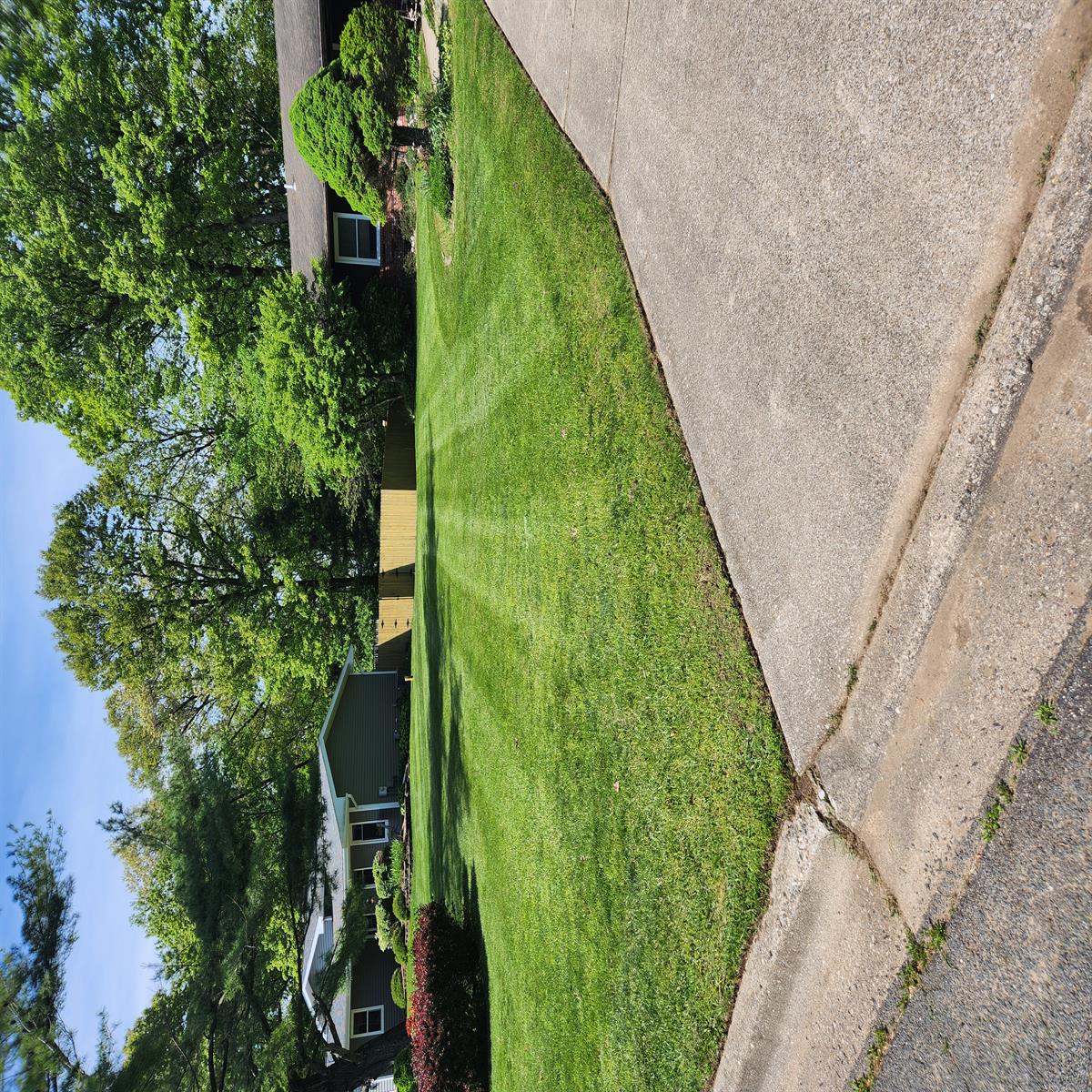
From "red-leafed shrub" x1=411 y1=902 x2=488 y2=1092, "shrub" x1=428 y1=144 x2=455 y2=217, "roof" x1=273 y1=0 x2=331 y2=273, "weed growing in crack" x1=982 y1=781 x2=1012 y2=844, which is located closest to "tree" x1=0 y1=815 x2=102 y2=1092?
"red-leafed shrub" x1=411 y1=902 x2=488 y2=1092

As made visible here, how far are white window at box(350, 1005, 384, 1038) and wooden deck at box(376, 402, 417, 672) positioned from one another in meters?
12.5

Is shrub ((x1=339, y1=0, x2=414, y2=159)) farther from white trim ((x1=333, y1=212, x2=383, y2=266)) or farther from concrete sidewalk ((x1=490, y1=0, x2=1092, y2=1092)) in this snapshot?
concrete sidewalk ((x1=490, y1=0, x2=1092, y2=1092))

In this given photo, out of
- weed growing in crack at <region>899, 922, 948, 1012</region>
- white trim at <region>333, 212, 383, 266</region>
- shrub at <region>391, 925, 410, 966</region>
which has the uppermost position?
white trim at <region>333, 212, 383, 266</region>

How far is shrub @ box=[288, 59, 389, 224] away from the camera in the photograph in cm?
1358

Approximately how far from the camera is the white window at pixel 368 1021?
23.0 meters

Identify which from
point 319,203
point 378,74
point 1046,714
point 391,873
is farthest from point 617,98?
point 391,873

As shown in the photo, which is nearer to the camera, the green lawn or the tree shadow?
the green lawn

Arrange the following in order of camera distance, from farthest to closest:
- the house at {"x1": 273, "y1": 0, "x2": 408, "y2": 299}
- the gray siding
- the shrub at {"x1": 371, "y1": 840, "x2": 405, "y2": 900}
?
1. the gray siding
2. the shrub at {"x1": 371, "y1": 840, "x2": 405, "y2": 900}
3. the house at {"x1": 273, "y1": 0, "x2": 408, "y2": 299}

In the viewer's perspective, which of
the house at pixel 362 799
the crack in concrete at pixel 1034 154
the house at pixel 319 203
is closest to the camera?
the crack in concrete at pixel 1034 154

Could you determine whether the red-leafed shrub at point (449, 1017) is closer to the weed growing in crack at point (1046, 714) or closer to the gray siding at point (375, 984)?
the weed growing in crack at point (1046, 714)

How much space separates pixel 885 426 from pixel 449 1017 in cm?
954

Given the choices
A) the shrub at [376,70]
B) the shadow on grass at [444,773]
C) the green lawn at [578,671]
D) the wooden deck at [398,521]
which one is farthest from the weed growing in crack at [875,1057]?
the wooden deck at [398,521]

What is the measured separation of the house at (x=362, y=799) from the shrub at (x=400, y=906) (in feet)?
11.0

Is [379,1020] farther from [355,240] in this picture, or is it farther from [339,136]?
[339,136]
